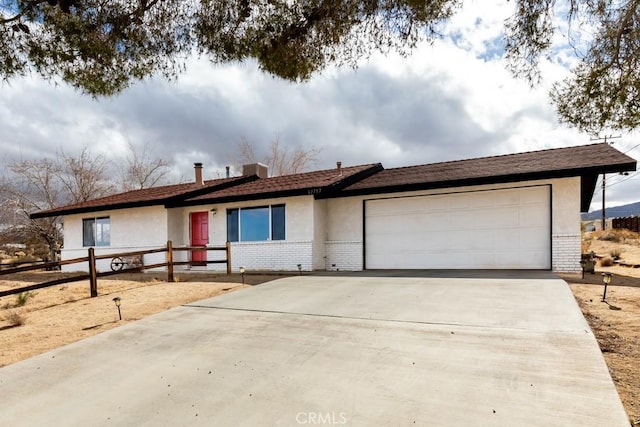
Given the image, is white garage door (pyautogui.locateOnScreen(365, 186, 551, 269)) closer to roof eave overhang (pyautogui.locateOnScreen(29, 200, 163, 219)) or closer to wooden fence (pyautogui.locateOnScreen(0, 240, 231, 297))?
wooden fence (pyautogui.locateOnScreen(0, 240, 231, 297))

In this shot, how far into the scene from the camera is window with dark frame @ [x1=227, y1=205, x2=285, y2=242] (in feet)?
40.7

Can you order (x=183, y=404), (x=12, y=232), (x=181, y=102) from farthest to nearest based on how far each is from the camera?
1. (x=12, y=232)
2. (x=181, y=102)
3. (x=183, y=404)

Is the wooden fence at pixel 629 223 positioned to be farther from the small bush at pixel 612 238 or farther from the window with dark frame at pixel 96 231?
the window with dark frame at pixel 96 231

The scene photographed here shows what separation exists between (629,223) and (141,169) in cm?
3990

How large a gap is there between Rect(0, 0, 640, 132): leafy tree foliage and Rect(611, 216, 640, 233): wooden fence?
95.1 feet

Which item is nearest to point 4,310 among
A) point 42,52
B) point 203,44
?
point 42,52

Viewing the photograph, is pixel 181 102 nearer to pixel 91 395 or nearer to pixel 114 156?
pixel 114 156

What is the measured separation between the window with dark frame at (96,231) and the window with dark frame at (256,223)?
6430 millimetres

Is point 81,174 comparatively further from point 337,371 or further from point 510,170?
point 337,371

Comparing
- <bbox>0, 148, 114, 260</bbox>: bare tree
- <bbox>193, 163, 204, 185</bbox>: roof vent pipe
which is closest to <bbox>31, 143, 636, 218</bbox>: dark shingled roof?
<bbox>193, 163, 204, 185</bbox>: roof vent pipe

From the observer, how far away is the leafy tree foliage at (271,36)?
19.0 feet

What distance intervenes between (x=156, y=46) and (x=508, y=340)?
289 inches

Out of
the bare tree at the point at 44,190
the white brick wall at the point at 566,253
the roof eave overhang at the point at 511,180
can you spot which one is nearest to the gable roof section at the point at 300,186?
the roof eave overhang at the point at 511,180

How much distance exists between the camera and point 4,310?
297 inches
